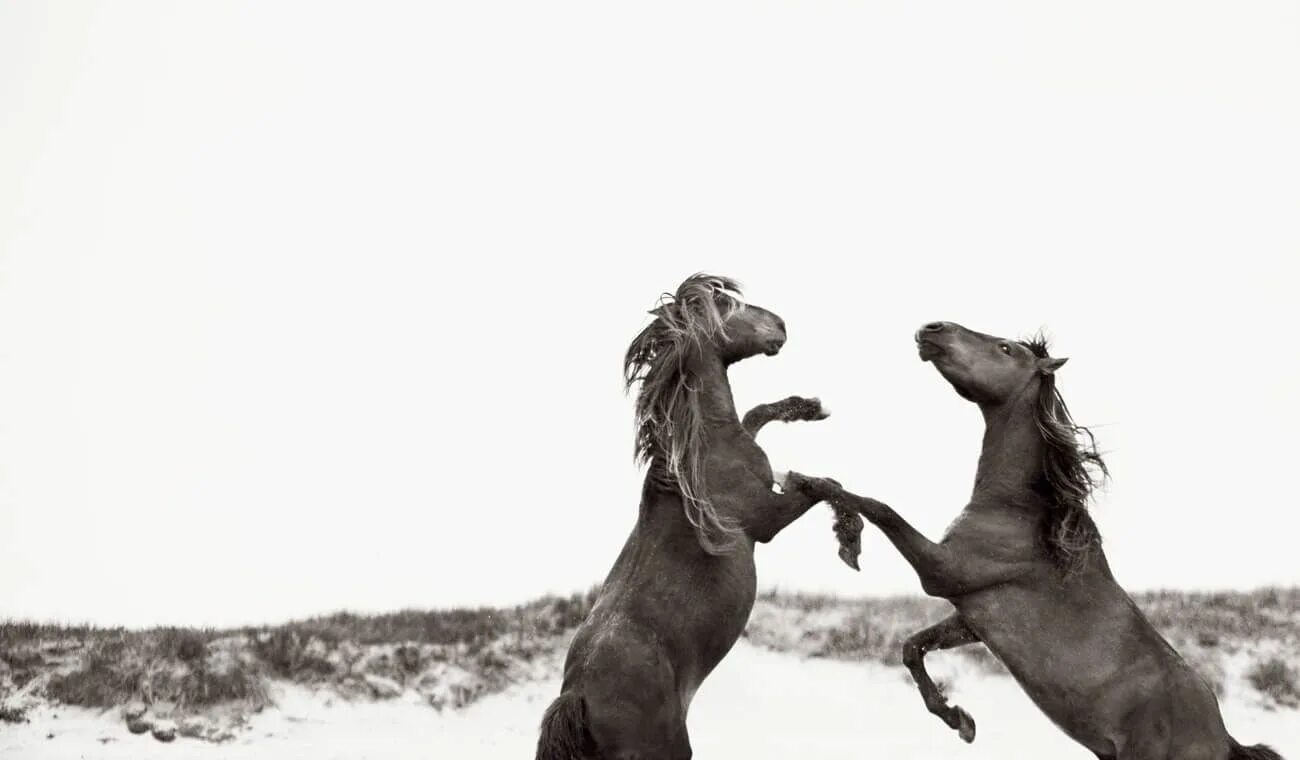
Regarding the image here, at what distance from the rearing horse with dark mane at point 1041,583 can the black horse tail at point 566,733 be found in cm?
192

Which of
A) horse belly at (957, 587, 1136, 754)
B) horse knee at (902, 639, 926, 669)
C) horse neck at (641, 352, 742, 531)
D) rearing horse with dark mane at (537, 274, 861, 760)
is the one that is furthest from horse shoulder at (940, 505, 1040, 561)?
horse neck at (641, 352, 742, 531)

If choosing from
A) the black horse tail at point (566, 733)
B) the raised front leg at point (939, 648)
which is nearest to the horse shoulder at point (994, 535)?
the raised front leg at point (939, 648)

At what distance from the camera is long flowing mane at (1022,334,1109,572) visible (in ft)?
33.0

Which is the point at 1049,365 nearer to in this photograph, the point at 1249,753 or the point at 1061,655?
the point at 1061,655

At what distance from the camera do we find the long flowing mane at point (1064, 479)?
1007cm

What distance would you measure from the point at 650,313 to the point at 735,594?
196 centimetres

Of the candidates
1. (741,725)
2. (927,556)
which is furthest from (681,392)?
(741,725)

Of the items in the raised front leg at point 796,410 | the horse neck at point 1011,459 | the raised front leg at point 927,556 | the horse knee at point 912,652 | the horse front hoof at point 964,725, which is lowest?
the horse front hoof at point 964,725

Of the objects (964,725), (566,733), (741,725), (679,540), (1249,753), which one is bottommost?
(741,725)

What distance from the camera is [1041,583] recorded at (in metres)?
10.0

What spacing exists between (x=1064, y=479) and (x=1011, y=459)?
35cm

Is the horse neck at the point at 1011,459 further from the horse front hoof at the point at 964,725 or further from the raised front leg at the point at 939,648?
the horse front hoof at the point at 964,725

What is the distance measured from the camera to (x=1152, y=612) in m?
19.6

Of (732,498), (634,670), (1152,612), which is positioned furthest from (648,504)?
(1152,612)
